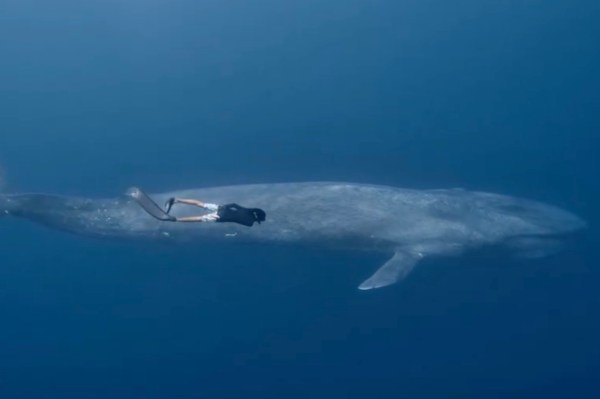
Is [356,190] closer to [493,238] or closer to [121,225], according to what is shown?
[493,238]

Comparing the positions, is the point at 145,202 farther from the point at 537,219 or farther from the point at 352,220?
the point at 537,219

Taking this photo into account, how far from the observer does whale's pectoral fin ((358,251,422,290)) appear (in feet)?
43.2

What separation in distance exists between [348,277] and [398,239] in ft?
7.56

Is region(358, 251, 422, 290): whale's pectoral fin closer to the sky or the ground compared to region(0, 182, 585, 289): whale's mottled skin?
closer to the ground

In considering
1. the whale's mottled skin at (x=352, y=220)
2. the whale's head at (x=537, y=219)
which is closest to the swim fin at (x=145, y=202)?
the whale's mottled skin at (x=352, y=220)

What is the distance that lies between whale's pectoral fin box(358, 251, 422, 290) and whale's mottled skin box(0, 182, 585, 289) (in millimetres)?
19

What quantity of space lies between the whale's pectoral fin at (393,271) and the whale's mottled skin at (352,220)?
19 mm

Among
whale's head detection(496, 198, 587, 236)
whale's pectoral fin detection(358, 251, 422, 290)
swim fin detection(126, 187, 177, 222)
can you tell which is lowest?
whale's pectoral fin detection(358, 251, 422, 290)

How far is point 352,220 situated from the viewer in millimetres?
13586

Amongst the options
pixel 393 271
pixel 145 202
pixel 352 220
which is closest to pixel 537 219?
pixel 393 271

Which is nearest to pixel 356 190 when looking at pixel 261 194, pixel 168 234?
pixel 261 194

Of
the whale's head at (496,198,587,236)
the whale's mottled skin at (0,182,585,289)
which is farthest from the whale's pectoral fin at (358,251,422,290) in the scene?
the whale's head at (496,198,587,236)

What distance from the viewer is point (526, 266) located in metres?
15.7

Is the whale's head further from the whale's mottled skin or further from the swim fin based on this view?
the swim fin
